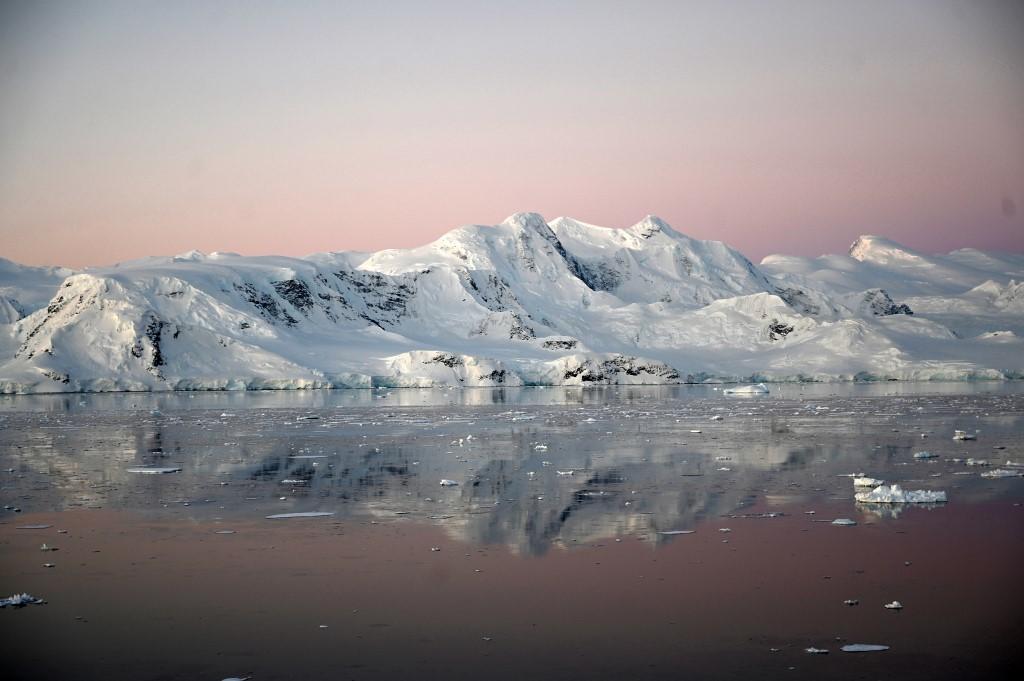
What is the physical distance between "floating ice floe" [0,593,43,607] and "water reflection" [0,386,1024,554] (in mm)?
5826

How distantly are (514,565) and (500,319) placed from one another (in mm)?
112788

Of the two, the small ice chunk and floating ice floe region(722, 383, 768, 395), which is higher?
floating ice floe region(722, 383, 768, 395)

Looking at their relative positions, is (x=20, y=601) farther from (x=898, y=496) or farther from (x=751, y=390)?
(x=751, y=390)

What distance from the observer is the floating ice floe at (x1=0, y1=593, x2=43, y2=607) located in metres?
11.1

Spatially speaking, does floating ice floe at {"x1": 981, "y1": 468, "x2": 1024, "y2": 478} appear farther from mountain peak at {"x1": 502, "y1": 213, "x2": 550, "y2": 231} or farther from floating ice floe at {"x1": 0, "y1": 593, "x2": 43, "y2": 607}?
mountain peak at {"x1": 502, "y1": 213, "x2": 550, "y2": 231}

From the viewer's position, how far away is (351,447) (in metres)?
30.1

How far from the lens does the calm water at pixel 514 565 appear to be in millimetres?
9195

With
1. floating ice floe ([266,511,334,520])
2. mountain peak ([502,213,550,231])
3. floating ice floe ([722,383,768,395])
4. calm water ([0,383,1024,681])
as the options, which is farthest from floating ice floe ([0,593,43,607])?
mountain peak ([502,213,550,231])

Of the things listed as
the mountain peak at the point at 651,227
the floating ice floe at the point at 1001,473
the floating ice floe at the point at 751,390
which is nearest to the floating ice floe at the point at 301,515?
the floating ice floe at the point at 1001,473

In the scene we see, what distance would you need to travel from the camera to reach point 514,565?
504 inches

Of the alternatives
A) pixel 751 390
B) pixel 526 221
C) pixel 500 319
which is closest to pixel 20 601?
pixel 751 390

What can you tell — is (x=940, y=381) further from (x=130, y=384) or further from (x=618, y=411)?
(x=130, y=384)

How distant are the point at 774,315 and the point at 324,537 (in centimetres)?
11194

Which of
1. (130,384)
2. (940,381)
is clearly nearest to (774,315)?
(940,381)
